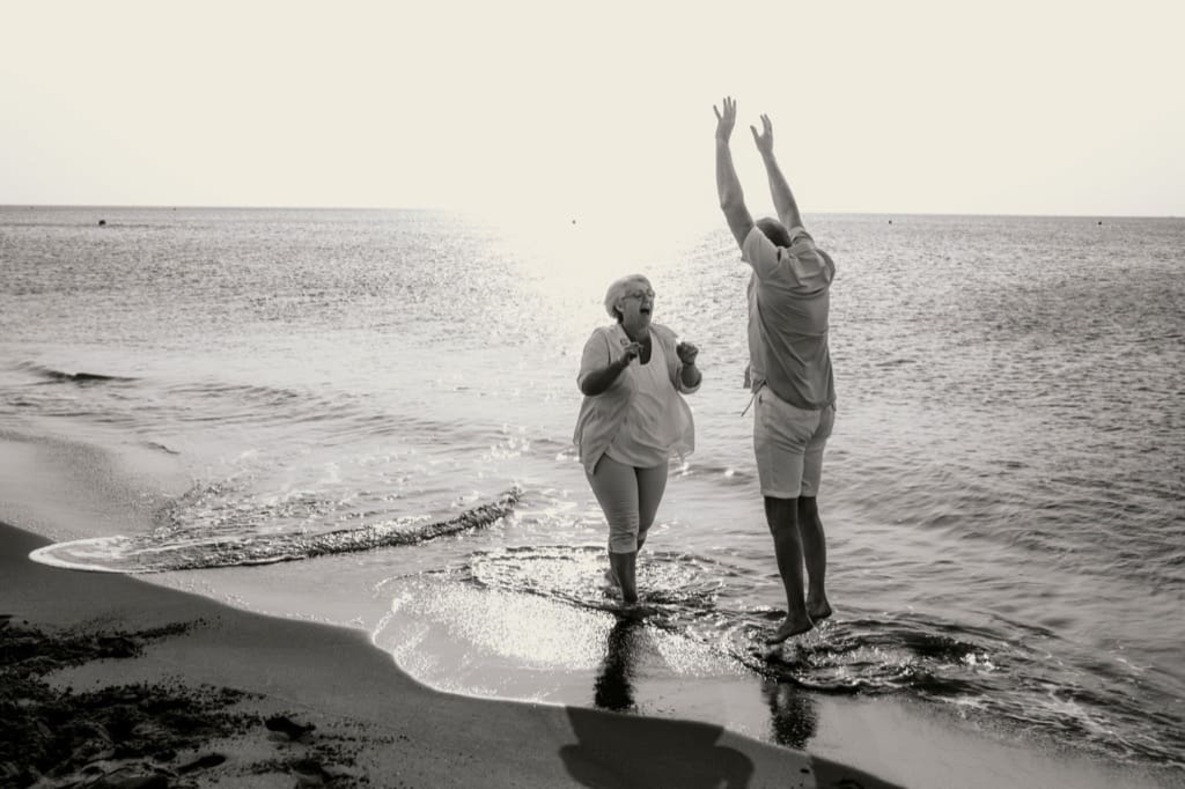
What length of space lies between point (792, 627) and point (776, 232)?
2147 mm

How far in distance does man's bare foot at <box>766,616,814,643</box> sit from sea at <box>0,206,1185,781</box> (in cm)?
10

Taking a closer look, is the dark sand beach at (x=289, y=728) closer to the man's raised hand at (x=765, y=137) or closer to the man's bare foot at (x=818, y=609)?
the man's bare foot at (x=818, y=609)

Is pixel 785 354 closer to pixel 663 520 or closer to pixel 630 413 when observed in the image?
pixel 630 413

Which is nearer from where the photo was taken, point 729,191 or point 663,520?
point 729,191

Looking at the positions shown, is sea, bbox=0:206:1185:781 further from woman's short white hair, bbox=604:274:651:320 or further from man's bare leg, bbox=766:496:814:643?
woman's short white hair, bbox=604:274:651:320

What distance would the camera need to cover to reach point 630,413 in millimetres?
6121

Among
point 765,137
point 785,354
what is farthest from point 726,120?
point 785,354

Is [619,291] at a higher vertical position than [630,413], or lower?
higher

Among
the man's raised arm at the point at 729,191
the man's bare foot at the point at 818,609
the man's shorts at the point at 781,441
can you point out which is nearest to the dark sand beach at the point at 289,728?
the man's shorts at the point at 781,441

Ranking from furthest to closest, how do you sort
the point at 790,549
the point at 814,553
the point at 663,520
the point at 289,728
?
the point at 663,520
the point at 814,553
the point at 790,549
the point at 289,728

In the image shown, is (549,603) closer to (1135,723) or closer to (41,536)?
(1135,723)

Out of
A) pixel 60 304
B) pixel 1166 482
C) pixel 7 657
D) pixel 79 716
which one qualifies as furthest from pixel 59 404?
pixel 60 304

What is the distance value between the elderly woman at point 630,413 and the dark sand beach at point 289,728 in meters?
1.64

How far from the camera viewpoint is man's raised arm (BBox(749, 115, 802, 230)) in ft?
18.4
